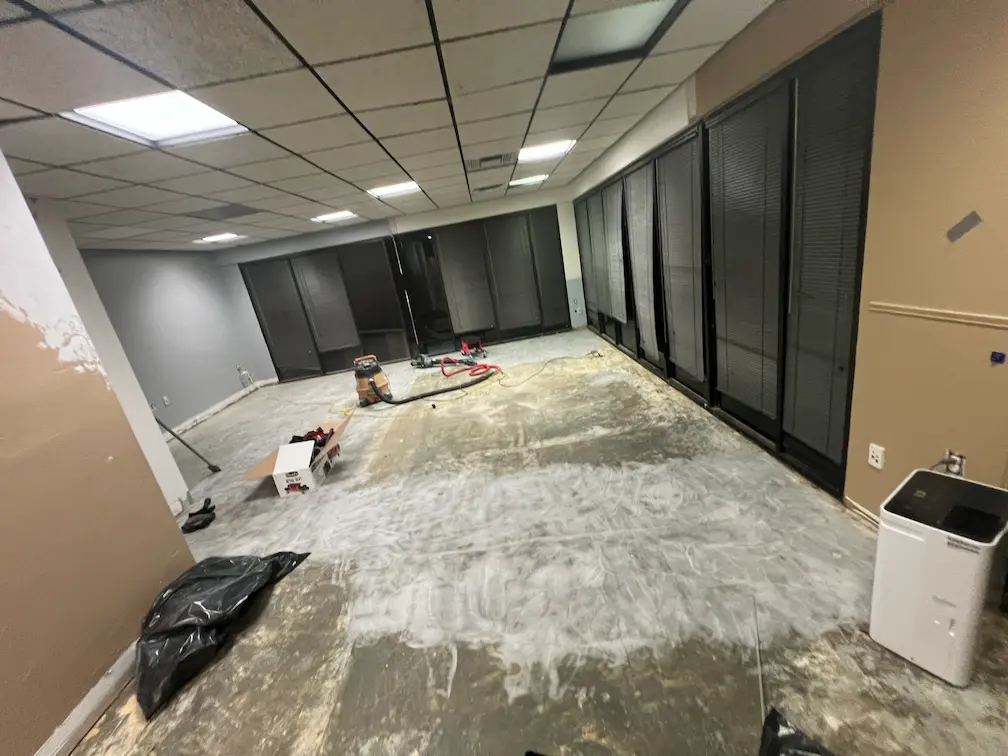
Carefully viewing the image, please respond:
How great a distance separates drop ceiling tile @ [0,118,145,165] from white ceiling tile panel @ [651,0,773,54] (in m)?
3.03

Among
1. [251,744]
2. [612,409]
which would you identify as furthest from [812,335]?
[251,744]

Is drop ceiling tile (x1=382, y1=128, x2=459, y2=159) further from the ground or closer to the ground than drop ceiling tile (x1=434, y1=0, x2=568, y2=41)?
further from the ground

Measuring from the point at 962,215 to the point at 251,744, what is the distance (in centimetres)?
325

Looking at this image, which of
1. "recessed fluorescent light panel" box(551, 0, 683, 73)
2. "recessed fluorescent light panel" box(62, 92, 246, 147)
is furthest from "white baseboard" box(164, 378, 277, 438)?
"recessed fluorescent light panel" box(551, 0, 683, 73)

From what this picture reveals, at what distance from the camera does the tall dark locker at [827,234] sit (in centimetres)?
182

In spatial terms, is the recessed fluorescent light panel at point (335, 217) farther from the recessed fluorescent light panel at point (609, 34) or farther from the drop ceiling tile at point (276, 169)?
the recessed fluorescent light panel at point (609, 34)

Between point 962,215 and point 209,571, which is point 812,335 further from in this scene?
point 209,571

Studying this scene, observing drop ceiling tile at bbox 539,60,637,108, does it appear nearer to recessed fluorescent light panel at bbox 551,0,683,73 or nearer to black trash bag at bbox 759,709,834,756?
recessed fluorescent light panel at bbox 551,0,683,73

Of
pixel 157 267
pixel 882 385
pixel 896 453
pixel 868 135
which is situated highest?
pixel 157 267

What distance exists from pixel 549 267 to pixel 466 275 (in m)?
1.53

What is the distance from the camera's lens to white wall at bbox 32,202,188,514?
10.5ft

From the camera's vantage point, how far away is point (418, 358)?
7.29 m

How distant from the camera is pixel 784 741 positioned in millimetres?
1229

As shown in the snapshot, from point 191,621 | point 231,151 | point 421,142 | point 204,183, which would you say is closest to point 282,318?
point 204,183
